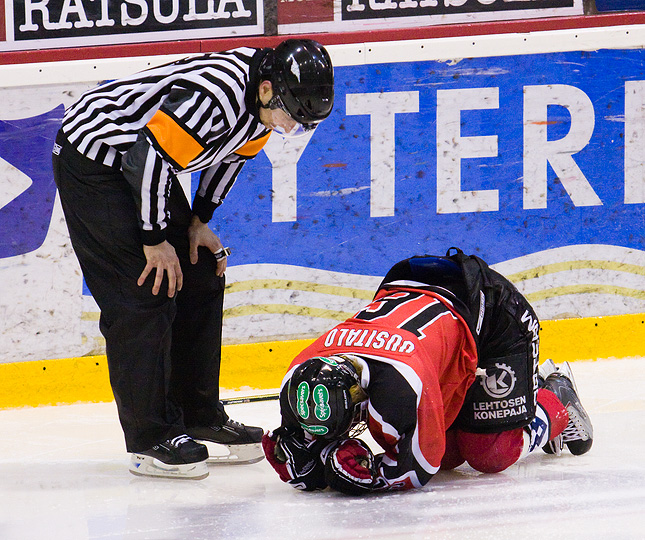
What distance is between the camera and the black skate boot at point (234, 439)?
2.51 meters

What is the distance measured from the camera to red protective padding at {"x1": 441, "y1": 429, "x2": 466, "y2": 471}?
229 centimetres

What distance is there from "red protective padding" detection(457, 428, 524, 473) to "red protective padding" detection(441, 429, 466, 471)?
4 centimetres

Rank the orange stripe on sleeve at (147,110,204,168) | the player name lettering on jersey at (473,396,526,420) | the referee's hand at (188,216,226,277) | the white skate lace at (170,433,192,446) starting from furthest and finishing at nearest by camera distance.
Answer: the referee's hand at (188,216,226,277), the white skate lace at (170,433,192,446), the player name lettering on jersey at (473,396,526,420), the orange stripe on sleeve at (147,110,204,168)

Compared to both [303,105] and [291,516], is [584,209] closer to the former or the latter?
[303,105]

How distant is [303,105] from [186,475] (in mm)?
979

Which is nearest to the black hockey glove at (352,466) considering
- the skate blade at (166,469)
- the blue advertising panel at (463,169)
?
the skate blade at (166,469)

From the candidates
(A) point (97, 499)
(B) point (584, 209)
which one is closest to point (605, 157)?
(B) point (584, 209)

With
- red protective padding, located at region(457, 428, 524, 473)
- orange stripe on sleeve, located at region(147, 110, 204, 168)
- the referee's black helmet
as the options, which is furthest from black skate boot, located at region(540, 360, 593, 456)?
orange stripe on sleeve, located at region(147, 110, 204, 168)

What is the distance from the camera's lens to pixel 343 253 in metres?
3.80

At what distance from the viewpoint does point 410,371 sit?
194cm

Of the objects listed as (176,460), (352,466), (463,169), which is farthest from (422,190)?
(352,466)

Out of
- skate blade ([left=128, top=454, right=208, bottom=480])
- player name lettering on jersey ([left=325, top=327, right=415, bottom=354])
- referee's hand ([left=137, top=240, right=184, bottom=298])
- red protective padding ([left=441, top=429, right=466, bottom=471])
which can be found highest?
referee's hand ([left=137, top=240, right=184, bottom=298])

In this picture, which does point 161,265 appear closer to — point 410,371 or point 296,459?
point 296,459

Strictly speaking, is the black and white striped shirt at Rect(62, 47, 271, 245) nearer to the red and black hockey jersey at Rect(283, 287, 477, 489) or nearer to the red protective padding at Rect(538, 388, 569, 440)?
the red and black hockey jersey at Rect(283, 287, 477, 489)
